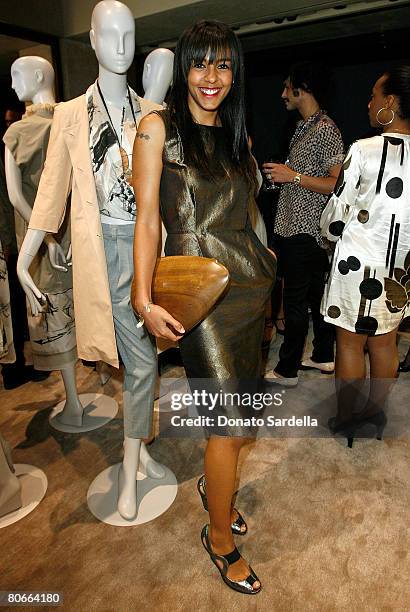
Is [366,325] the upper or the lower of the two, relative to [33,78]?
lower

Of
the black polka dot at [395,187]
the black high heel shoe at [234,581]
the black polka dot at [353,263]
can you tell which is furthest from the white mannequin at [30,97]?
the black polka dot at [395,187]

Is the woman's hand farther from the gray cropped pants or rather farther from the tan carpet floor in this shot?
the tan carpet floor

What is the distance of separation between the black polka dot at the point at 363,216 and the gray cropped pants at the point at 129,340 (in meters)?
0.88

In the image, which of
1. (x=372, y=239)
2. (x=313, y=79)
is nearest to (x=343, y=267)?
(x=372, y=239)

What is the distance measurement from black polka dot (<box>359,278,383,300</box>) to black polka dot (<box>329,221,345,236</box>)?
220mm

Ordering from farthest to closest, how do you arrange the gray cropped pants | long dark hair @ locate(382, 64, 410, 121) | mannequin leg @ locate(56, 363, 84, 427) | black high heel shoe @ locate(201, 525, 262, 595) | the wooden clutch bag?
mannequin leg @ locate(56, 363, 84, 427) → long dark hair @ locate(382, 64, 410, 121) → the gray cropped pants → black high heel shoe @ locate(201, 525, 262, 595) → the wooden clutch bag

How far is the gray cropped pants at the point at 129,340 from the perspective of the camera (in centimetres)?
152

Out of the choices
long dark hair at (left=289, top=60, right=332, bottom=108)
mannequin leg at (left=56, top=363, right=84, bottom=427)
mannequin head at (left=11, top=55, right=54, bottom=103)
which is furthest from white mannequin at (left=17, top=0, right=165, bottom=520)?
long dark hair at (left=289, top=60, right=332, bottom=108)

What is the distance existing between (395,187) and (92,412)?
1792 millimetres

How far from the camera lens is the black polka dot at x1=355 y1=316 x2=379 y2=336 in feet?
6.06

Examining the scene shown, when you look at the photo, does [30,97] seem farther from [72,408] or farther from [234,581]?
[234,581]

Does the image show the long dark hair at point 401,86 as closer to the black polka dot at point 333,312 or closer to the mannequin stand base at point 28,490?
the black polka dot at point 333,312

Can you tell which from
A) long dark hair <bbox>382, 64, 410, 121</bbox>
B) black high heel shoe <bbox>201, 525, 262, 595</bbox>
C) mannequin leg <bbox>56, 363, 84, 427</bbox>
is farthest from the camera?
mannequin leg <bbox>56, 363, 84, 427</bbox>

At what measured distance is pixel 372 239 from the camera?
1.77 m
